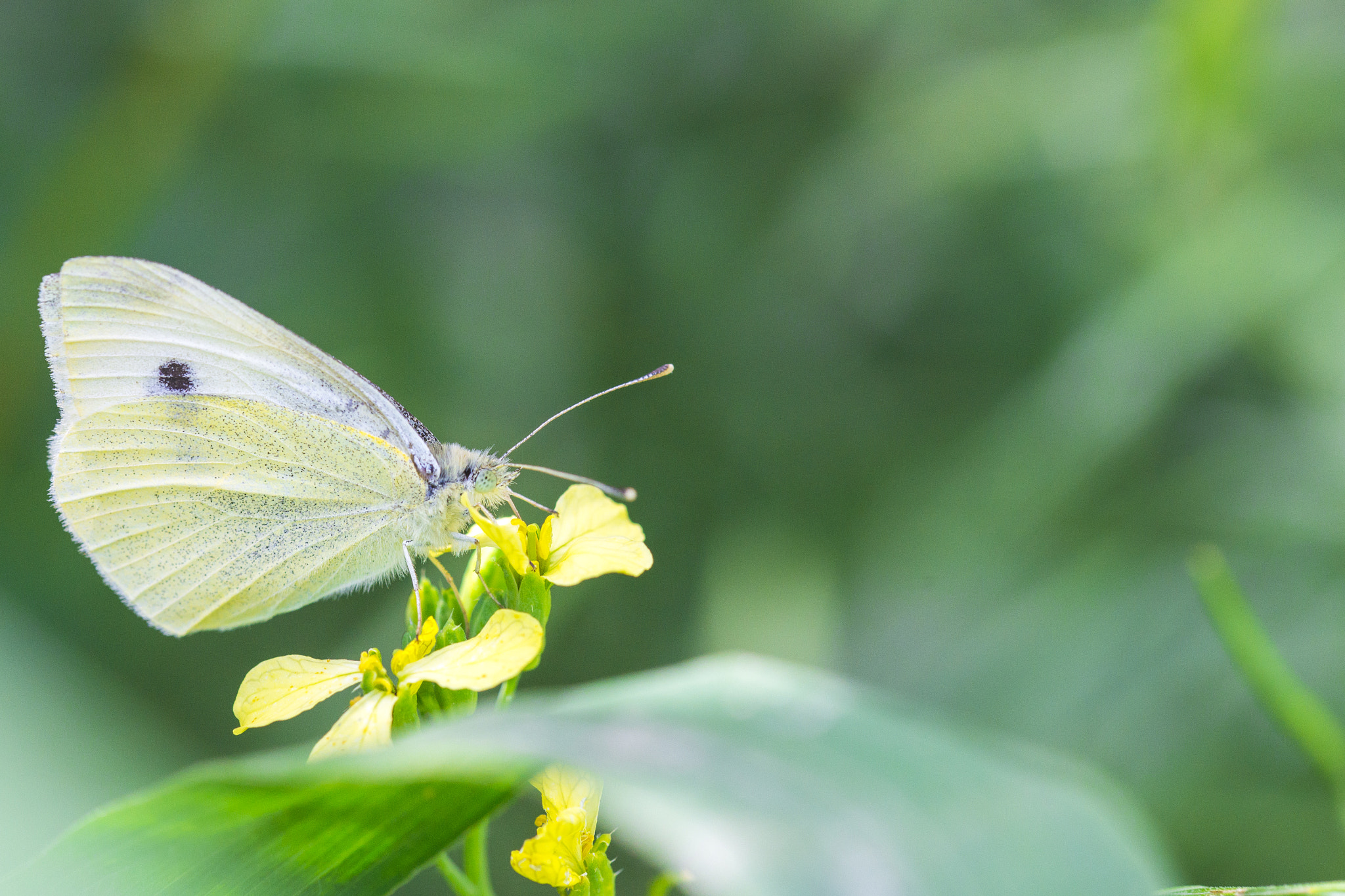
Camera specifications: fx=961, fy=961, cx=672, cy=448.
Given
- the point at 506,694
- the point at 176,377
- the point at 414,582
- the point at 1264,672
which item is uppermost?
the point at 176,377

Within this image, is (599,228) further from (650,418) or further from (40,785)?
(40,785)

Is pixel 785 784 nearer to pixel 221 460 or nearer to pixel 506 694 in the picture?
pixel 506 694

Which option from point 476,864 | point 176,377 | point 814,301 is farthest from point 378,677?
point 814,301

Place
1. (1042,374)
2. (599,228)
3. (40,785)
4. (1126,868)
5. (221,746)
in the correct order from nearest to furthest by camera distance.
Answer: (1126,868) < (40,785) < (1042,374) < (221,746) < (599,228)

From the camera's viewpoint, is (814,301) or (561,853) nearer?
(561,853)

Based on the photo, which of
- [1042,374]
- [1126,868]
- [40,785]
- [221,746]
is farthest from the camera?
[221,746]

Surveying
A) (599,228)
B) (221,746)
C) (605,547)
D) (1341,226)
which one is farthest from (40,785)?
(1341,226)
